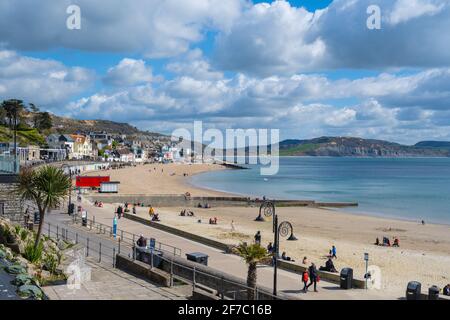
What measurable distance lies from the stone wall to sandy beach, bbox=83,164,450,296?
42.1 feet

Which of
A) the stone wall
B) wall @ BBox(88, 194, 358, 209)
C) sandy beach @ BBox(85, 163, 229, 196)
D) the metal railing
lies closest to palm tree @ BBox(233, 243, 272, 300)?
→ the metal railing

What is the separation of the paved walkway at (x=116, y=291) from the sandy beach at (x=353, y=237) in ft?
34.2

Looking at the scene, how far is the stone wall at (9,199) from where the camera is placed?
23.8 meters

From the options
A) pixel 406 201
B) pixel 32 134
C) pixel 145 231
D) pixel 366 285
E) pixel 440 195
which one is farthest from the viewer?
pixel 32 134

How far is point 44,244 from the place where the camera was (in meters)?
19.9

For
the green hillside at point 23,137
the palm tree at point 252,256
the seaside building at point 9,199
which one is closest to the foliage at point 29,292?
the palm tree at point 252,256

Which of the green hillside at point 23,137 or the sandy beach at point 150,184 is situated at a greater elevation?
the green hillside at point 23,137

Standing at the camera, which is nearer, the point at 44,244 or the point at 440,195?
the point at 44,244

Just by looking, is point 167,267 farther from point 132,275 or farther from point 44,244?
point 44,244

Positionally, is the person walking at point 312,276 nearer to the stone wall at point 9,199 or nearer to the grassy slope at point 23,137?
the stone wall at point 9,199

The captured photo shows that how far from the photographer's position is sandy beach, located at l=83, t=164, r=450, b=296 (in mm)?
26247

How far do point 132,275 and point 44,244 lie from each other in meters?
5.91
